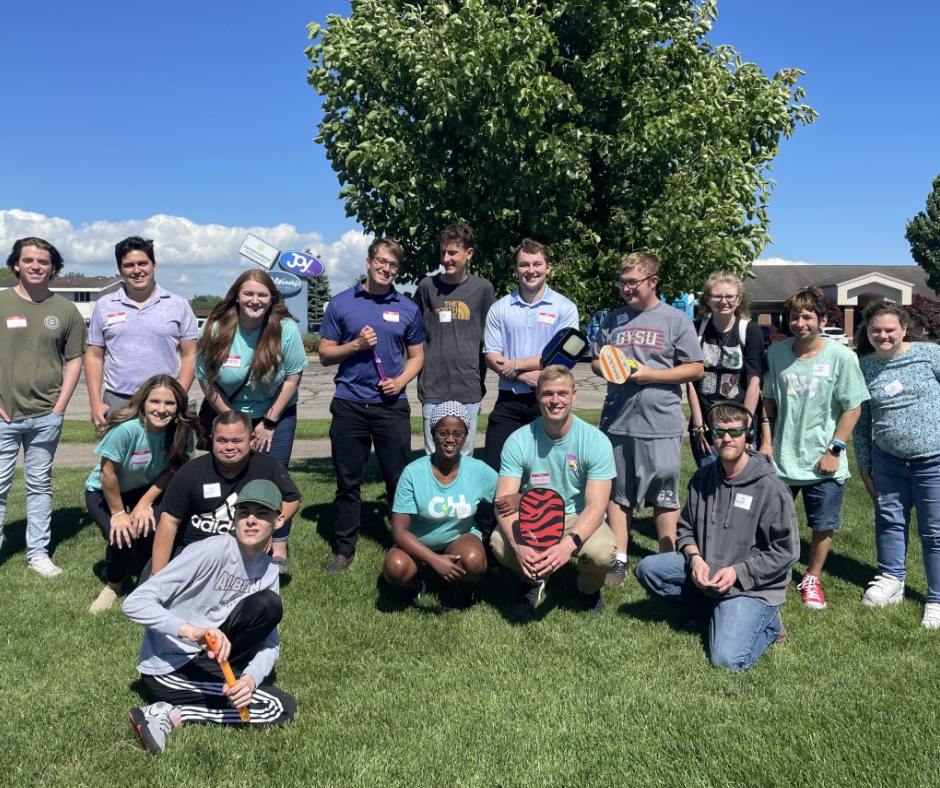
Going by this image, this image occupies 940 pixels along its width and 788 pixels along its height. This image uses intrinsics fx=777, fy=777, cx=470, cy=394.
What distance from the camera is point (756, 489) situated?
4.61 m

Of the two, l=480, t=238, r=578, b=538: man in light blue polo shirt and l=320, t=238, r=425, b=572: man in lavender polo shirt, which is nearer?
l=480, t=238, r=578, b=538: man in light blue polo shirt

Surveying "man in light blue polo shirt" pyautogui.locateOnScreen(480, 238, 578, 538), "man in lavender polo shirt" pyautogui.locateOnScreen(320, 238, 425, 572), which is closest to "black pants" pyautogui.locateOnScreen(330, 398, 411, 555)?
"man in lavender polo shirt" pyautogui.locateOnScreen(320, 238, 425, 572)

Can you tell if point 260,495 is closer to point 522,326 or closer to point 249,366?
point 249,366

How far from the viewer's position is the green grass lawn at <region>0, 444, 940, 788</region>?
321 centimetres

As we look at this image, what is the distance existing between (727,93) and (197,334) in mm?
6194

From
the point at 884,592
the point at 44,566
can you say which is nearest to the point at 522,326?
the point at 884,592

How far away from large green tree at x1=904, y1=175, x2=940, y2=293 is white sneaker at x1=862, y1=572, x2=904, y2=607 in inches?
1922

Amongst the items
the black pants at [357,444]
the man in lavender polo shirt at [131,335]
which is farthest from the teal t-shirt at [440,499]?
the man in lavender polo shirt at [131,335]

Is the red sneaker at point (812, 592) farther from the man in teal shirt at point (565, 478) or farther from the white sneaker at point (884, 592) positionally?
the man in teal shirt at point (565, 478)

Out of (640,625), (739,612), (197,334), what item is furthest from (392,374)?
(739,612)

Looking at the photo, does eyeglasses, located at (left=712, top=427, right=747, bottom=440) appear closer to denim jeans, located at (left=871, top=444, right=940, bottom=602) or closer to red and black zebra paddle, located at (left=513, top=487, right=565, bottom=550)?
red and black zebra paddle, located at (left=513, top=487, right=565, bottom=550)

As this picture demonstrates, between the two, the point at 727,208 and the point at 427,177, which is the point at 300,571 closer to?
the point at 427,177

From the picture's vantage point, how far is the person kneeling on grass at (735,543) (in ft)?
14.5

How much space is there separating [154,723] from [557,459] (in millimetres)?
2746
